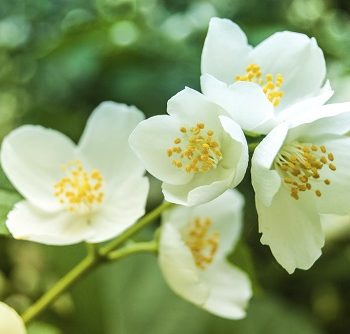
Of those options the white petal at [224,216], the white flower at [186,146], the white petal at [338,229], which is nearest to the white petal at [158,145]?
the white flower at [186,146]

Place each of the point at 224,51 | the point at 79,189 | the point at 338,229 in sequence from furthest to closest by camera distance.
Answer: the point at 338,229
the point at 79,189
the point at 224,51

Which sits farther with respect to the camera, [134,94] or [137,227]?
[134,94]

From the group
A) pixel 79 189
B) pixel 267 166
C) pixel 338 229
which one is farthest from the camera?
pixel 338 229

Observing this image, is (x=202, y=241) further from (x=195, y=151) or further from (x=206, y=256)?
(x=195, y=151)

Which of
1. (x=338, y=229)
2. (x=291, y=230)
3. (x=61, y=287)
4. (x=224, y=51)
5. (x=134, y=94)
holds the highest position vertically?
(x=224, y=51)

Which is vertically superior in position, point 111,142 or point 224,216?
point 111,142

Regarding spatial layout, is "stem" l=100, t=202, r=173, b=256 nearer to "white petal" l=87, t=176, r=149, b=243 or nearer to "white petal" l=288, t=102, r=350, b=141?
"white petal" l=87, t=176, r=149, b=243

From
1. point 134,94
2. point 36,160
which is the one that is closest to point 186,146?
→ point 36,160
